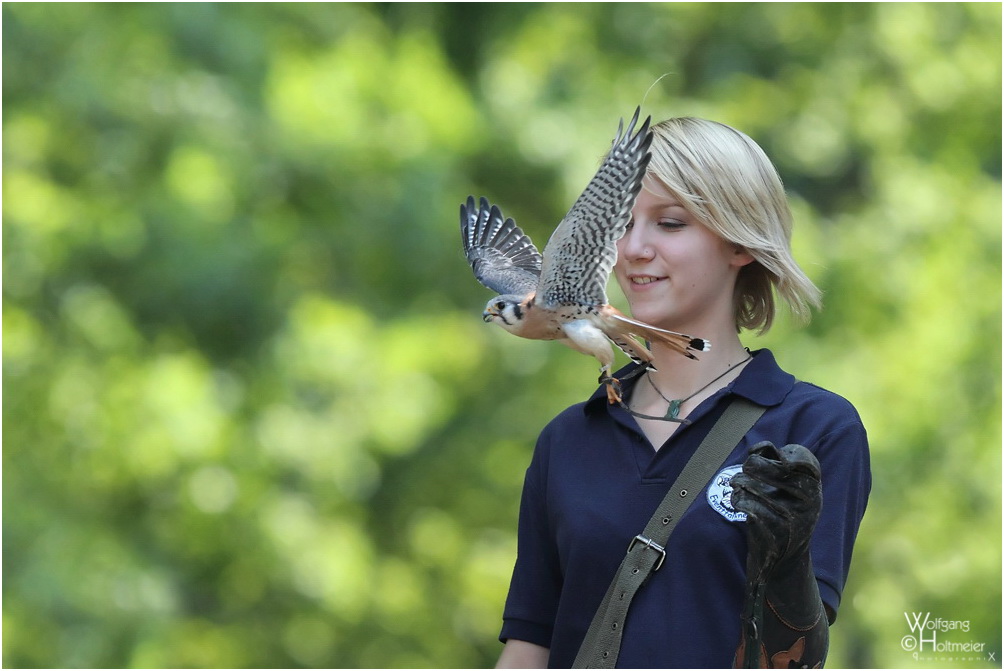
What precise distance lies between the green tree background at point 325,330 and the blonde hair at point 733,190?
398cm

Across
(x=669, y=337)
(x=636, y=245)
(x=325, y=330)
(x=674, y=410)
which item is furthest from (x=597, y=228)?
(x=325, y=330)

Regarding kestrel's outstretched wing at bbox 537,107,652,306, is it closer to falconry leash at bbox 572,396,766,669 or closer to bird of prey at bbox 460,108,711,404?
bird of prey at bbox 460,108,711,404

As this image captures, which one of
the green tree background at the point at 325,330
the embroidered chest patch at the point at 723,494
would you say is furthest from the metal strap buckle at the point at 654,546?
the green tree background at the point at 325,330

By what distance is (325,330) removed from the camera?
626 cm

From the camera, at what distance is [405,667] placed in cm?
694

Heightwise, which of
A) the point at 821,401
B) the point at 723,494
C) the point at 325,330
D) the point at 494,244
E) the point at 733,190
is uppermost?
the point at 325,330

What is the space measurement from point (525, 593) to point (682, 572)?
15.9 inches

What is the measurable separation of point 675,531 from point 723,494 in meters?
0.10

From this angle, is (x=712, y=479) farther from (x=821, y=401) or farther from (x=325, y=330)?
(x=325, y=330)

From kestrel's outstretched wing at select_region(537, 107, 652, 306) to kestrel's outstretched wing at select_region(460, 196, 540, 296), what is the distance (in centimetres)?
50

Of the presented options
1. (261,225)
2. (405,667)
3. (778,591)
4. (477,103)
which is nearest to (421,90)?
(477,103)

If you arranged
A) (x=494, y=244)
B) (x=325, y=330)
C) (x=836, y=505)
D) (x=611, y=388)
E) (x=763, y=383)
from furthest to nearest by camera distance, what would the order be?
1. (x=325, y=330)
2. (x=494, y=244)
3. (x=611, y=388)
4. (x=763, y=383)
5. (x=836, y=505)

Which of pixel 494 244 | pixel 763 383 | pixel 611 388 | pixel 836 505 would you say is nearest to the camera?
pixel 836 505

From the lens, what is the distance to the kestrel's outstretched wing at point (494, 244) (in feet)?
Answer: 9.07
